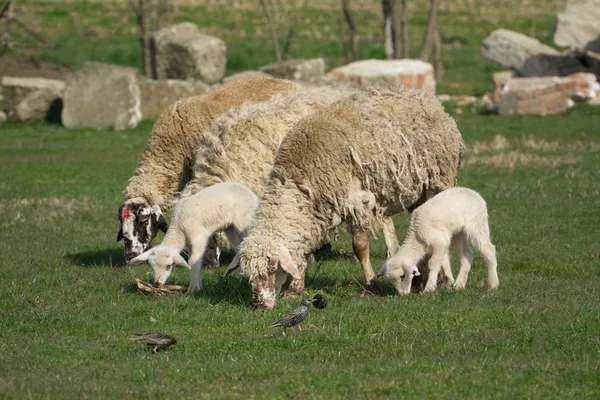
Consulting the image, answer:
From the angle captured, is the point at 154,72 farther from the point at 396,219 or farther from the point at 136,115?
the point at 396,219

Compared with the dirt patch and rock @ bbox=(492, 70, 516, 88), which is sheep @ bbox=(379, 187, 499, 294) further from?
the dirt patch

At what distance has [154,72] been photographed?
27.7 meters

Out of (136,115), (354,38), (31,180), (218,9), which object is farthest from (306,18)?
(31,180)

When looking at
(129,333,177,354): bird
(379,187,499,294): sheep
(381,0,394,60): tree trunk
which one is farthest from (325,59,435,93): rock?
(129,333,177,354): bird

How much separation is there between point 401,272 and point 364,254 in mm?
504

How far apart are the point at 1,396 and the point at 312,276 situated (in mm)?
4452

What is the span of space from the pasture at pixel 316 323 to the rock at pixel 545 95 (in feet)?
33.6

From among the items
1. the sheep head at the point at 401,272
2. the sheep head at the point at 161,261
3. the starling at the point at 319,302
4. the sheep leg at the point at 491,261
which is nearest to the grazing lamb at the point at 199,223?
the sheep head at the point at 161,261

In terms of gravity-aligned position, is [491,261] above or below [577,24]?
above

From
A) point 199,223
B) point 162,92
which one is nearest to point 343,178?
point 199,223

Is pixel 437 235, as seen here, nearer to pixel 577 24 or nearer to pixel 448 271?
pixel 448 271

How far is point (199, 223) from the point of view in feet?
30.9

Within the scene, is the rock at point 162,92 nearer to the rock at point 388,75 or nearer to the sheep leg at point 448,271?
the rock at point 388,75

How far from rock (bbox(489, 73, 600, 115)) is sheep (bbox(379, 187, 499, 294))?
16.9 metres
